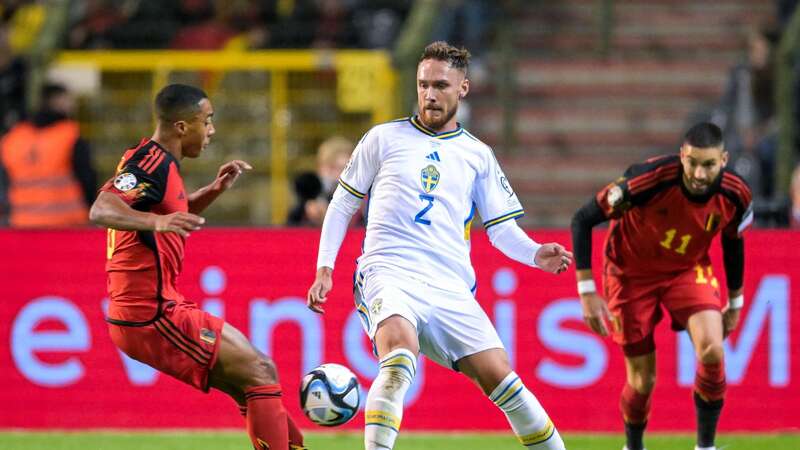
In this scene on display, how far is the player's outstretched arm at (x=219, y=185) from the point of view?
24.9 ft

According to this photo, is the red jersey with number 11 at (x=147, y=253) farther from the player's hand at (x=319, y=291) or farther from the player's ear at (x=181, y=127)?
the player's hand at (x=319, y=291)

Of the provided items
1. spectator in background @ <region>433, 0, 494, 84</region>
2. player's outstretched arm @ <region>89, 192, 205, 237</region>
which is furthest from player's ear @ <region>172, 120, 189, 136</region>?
spectator in background @ <region>433, 0, 494, 84</region>

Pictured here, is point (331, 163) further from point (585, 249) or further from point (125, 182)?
point (125, 182)

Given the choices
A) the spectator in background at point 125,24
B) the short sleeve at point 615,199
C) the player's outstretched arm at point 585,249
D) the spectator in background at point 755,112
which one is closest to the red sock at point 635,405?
the player's outstretched arm at point 585,249

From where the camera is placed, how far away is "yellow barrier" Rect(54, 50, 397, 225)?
14.4 metres

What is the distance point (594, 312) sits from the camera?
8227 millimetres

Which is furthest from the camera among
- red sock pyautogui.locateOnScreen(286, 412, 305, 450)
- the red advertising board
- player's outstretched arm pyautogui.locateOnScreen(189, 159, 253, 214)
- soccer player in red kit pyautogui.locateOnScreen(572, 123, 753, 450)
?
the red advertising board

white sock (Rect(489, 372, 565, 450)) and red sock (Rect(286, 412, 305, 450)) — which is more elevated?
white sock (Rect(489, 372, 565, 450))

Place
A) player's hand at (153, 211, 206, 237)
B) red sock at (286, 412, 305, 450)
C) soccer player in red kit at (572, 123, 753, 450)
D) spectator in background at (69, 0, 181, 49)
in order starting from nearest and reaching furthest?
player's hand at (153, 211, 206, 237), red sock at (286, 412, 305, 450), soccer player in red kit at (572, 123, 753, 450), spectator in background at (69, 0, 181, 49)

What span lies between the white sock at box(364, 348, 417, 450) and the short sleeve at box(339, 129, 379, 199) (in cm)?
95

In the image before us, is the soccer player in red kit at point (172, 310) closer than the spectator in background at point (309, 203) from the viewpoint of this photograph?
Yes

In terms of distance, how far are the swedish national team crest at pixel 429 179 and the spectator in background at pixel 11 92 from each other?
821 cm

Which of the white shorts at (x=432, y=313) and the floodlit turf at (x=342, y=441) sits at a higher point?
the white shorts at (x=432, y=313)

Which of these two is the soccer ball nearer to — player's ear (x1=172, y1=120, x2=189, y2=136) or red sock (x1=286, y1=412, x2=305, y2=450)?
red sock (x1=286, y1=412, x2=305, y2=450)
